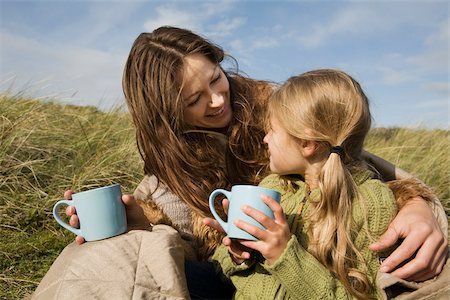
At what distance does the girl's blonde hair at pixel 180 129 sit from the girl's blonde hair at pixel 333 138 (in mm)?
649

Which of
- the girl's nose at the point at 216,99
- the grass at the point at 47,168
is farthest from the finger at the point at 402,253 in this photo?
the grass at the point at 47,168

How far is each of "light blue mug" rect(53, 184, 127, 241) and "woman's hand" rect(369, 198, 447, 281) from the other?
1022mm

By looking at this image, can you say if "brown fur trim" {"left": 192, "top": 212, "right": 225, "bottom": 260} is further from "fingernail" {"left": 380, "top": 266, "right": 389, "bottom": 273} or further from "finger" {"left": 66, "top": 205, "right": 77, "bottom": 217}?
"fingernail" {"left": 380, "top": 266, "right": 389, "bottom": 273}

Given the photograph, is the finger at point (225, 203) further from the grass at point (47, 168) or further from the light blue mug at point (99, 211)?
the grass at point (47, 168)

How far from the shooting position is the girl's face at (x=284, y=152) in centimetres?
213

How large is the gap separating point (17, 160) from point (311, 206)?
2.92 metres

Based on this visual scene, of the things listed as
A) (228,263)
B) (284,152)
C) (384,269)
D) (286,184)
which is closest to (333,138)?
(284,152)

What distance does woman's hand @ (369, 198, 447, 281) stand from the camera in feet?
6.10

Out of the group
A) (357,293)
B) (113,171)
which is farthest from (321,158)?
(113,171)

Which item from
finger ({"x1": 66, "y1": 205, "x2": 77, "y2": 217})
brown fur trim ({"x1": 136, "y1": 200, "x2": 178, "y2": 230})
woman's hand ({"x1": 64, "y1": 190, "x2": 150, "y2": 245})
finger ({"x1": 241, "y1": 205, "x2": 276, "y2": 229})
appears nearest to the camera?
finger ({"x1": 241, "y1": 205, "x2": 276, "y2": 229})

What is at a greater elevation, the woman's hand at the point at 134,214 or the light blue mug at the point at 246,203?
the light blue mug at the point at 246,203

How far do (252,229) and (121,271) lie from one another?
1.72ft

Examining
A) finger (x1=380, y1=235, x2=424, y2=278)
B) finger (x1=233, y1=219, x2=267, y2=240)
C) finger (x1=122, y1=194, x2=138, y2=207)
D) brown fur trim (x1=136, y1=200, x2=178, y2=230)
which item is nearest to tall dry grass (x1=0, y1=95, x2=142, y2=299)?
brown fur trim (x1=136, y1=200, x2=178, y2=230)

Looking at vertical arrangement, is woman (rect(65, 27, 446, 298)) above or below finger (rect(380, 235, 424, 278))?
above
